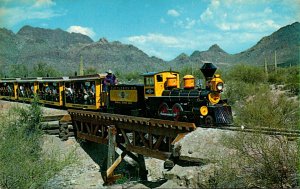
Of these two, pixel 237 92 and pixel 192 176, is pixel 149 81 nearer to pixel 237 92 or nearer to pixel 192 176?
pixel 192 176

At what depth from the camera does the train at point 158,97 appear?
14.8 metres

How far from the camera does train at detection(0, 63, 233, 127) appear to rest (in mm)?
14750

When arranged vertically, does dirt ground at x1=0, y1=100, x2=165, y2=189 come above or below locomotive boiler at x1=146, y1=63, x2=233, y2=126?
below

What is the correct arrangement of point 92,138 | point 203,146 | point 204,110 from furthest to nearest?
point 92,138 < point 204,110 < point 203,146

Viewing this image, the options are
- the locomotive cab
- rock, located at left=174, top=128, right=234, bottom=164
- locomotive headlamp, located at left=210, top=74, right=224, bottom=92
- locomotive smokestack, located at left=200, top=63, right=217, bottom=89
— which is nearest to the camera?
rock, located at left=174, top=128, right=234, bottom=164

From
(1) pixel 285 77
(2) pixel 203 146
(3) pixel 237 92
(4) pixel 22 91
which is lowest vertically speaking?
(2) pixel 203 146

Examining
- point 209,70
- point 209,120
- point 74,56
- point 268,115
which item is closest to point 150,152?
point 209,120

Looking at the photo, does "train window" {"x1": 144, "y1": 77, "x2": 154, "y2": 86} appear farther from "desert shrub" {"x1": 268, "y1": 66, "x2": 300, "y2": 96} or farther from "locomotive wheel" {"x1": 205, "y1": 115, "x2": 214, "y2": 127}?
"desert shrub" {"x1": 268, "y1": 66, "x2": 300, "y2": 96}

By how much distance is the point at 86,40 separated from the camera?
141125 mm

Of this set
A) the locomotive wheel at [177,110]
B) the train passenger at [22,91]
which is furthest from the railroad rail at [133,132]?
the train passenger at [22,91]

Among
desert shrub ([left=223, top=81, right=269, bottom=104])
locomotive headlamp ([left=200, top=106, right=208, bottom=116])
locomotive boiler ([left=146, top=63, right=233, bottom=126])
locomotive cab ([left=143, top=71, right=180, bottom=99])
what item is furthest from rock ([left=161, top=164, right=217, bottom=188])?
desert shrub ([left=223, top=81, right=269, bottom=104])

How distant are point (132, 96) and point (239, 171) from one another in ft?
31.2

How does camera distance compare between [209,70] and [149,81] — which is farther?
[149,81]

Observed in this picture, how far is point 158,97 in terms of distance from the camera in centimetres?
1633
